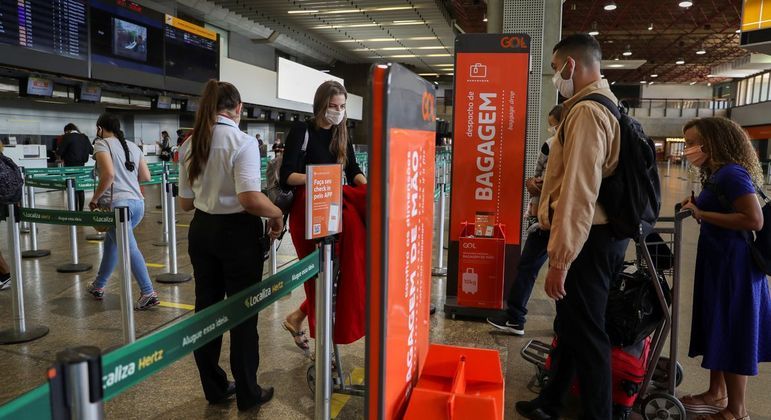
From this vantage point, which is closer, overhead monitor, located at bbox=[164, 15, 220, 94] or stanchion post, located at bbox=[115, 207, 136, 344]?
stanchion post, located at bbox=[115, 207, 136, 344]

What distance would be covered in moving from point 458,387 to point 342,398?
1379mm

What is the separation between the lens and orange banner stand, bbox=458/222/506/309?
4.16 metres

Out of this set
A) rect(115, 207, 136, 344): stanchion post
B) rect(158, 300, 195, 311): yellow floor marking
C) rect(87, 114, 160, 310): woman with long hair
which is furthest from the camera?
rect(158, 300, 195, 311): yellow floor marking

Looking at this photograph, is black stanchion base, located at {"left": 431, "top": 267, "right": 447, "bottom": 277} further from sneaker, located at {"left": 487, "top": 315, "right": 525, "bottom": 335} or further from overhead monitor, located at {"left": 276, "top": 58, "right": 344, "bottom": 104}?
overhead monitor, located at {"left": 276, "top": 58, "right": 344, "bottom": 104}

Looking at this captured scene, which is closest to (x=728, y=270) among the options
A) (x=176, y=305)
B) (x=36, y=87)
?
(x=176, y=305)

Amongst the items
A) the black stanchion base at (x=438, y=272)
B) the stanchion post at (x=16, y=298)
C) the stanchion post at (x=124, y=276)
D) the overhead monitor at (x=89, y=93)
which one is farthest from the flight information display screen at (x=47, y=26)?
the black stanchion base at (x=438, y=272)

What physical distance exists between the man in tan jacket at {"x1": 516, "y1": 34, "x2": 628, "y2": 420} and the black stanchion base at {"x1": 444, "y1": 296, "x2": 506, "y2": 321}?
1.68m

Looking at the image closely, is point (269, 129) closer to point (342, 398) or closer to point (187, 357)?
point (187, 357)

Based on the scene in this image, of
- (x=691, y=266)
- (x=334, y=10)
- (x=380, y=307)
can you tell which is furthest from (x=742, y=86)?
(x=380, y=307)

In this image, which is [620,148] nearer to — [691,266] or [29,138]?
[691,266]

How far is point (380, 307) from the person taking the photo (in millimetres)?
1349

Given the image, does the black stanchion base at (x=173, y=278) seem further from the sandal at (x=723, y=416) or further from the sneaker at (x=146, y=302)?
the sandal at (x=723, y=416)

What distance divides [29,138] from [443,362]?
1495 cm

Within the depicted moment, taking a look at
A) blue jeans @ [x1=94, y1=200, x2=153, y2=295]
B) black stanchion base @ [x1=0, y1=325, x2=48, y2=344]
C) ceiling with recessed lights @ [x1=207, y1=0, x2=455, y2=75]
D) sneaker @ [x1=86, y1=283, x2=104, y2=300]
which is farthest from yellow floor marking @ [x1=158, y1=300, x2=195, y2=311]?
ceiling with recessed lights @ [x1=207, y1=0, x2=455, y2=75]
